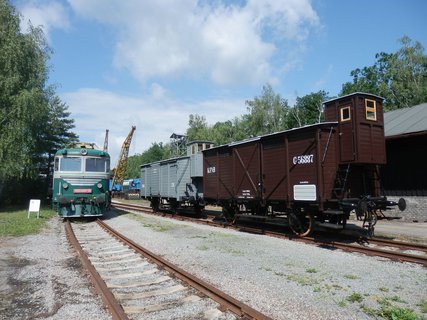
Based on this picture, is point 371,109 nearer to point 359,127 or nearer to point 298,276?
point 359,127

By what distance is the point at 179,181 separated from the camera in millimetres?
20125

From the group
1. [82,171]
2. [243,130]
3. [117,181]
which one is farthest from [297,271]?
[117,181]

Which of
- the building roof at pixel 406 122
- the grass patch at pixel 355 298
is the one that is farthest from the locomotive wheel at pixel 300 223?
the building roof at pixel 406 122

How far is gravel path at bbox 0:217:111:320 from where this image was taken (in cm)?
533

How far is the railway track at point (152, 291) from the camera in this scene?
518cm

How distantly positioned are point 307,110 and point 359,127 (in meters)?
47.1

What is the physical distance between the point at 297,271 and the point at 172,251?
3.70 m

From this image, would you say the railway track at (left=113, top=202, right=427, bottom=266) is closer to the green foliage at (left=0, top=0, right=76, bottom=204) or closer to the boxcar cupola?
the boxcar cupola

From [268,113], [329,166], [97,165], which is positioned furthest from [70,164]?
[268,113]

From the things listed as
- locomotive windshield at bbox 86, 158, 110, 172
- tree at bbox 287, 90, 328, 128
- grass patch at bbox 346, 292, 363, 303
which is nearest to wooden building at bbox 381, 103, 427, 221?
grass patch at bbox 346, 292, 363, 303

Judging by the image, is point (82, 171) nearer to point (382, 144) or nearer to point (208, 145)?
point (208, 145)

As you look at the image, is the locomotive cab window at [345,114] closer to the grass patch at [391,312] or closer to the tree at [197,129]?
the grass patch at [391,312]

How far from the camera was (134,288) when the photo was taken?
6.57 m

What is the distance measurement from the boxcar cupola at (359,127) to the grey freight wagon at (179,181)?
8.54 m
